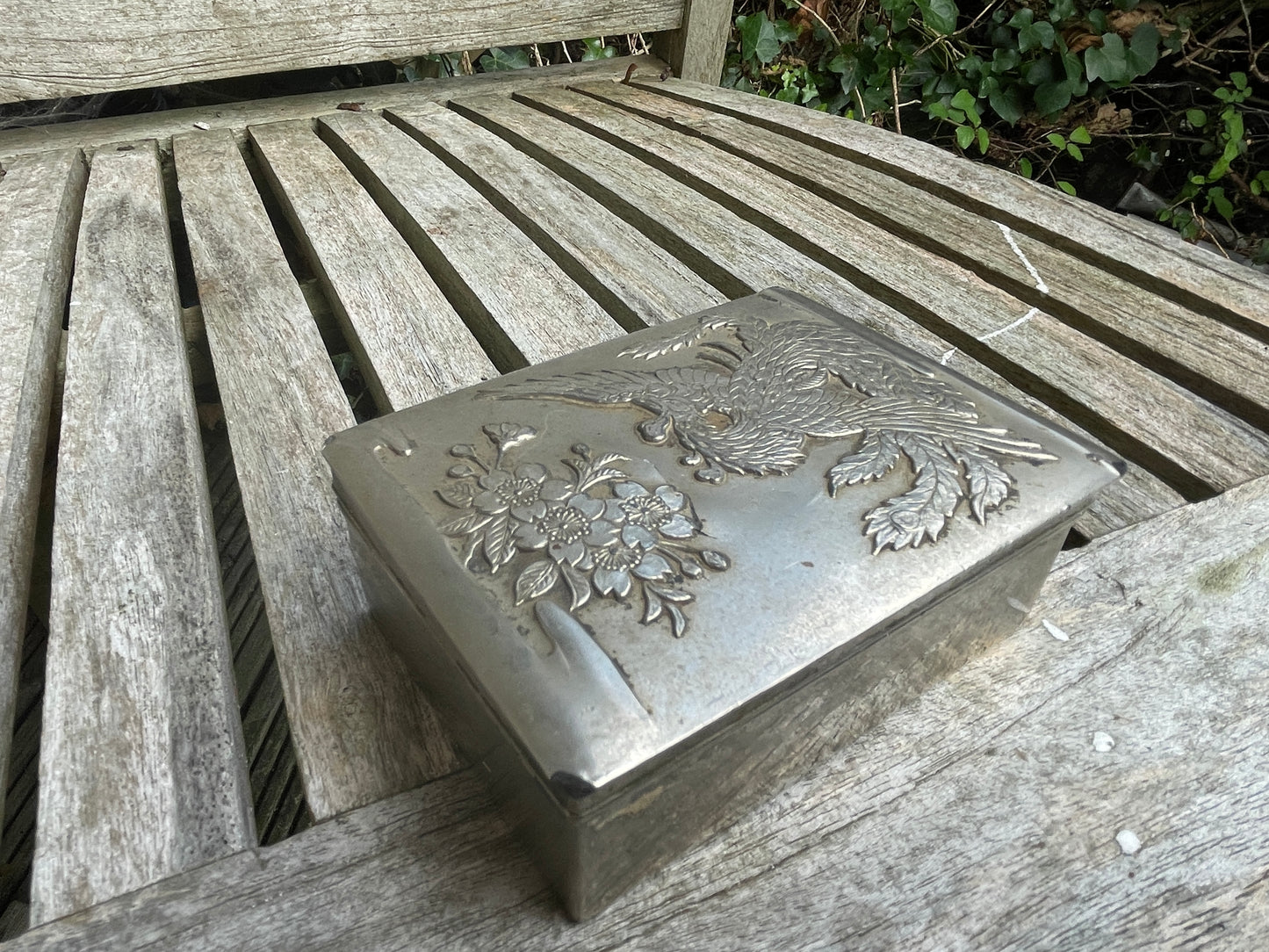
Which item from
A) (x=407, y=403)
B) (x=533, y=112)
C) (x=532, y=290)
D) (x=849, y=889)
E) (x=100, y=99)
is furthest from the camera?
(x=100, y=99)

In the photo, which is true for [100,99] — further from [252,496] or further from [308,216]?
[252,496]

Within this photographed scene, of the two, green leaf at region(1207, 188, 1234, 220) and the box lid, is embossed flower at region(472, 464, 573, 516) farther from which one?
green leaf at region(1207, 188, 1234, 220)

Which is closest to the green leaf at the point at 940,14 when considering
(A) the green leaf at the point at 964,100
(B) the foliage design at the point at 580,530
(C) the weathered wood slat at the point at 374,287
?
(A) the green leaf at the point at 964,100

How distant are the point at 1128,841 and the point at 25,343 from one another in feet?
4.07

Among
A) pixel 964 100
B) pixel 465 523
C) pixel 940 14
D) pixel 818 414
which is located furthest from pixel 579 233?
pixel 964 100

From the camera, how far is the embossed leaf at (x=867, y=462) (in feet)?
1.97

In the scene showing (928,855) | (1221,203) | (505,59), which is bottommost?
(1221,203)

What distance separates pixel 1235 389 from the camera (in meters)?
1.00

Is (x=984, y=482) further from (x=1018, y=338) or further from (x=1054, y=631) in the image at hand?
(x=1018, y=338)

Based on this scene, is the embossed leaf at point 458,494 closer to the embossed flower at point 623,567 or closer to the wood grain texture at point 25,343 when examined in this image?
the embossed flower at point 623,567

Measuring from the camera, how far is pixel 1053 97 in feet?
8.75

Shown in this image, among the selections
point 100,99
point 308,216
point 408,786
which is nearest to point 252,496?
point 408,786

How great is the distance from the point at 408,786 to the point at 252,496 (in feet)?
1.25

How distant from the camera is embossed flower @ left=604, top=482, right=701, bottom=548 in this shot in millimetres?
550
